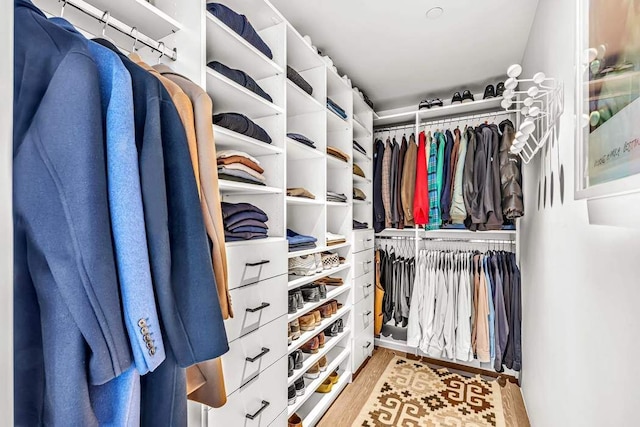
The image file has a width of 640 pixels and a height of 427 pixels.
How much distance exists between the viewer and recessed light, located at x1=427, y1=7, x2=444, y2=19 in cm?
161

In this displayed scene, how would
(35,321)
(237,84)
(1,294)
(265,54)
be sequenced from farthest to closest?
1. (265,54)
2. (237,84)
3. (35,321)
4. (1,294)

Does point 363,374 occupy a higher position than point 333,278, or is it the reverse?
point 333,278

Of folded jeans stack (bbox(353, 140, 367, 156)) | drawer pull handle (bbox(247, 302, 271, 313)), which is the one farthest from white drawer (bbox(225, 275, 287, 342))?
folded jeans stack (bbox(353, 140, 367, 156))

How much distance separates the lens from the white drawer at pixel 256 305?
1.15 metres

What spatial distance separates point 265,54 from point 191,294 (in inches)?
46.6

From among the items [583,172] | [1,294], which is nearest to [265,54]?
[583,172]

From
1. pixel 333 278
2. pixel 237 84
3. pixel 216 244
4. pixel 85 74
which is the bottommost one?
pixel 333 278

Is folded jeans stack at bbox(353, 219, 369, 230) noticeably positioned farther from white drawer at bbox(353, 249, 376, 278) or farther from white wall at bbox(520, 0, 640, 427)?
white wall at bbox(520, 0, 640, 427)

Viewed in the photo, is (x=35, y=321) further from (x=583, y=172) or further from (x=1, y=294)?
(x=583, y=172)

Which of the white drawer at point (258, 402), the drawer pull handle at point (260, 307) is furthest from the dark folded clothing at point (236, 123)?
the white drawer at point (258, 402)

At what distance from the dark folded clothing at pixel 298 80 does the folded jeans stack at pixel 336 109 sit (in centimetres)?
25

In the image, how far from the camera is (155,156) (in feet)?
2.14

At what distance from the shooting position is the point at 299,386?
1689 millimetres

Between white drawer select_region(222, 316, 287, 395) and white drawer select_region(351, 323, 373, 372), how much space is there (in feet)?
3.41
